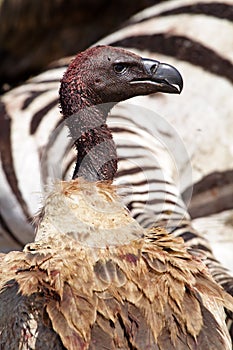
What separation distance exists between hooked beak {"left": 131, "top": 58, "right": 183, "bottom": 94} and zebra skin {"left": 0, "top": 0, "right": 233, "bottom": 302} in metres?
1.20

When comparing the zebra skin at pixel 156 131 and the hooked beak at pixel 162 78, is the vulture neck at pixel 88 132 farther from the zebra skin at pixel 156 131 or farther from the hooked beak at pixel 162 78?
the zebra skin at pixel 156 131

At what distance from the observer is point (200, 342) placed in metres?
4.23

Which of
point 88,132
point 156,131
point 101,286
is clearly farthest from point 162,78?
point 156,131

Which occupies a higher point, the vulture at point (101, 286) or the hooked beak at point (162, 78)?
the hooked beak at point (162, 78)

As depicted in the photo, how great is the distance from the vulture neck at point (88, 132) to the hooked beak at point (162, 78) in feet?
0.80

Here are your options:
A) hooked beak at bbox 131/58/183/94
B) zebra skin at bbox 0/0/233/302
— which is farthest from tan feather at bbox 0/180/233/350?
zebra skin at bbox 0/0/233/302

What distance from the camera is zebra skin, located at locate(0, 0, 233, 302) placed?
648cm

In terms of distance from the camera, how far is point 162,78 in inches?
195

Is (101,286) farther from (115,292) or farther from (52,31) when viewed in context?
(52,31)

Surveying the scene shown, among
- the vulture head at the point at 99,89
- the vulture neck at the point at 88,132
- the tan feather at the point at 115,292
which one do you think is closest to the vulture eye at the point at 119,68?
the vulture head at the point at 99,89

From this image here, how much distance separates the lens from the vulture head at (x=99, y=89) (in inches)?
192

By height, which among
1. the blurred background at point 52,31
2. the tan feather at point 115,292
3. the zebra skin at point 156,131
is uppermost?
the blurred background at point 52,31

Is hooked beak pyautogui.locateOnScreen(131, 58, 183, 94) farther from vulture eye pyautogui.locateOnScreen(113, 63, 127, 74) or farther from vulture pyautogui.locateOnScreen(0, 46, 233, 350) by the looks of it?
vulture pyautogui.locateOnScreen(0, 46, 233, 350)

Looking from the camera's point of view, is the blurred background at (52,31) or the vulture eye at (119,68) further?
the blurred background at (52,31)
